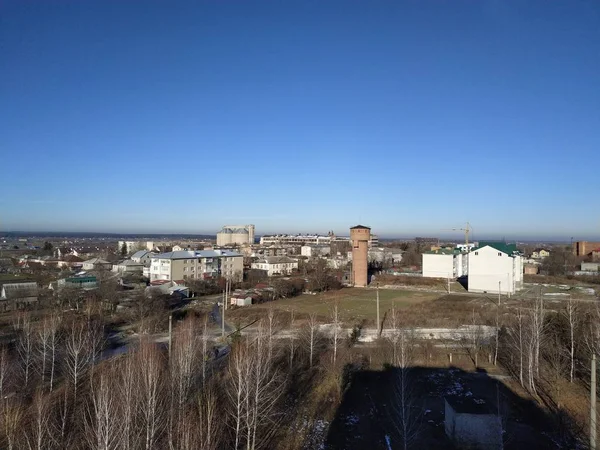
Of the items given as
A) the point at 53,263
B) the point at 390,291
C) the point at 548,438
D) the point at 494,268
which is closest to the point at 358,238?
the point at 390,291

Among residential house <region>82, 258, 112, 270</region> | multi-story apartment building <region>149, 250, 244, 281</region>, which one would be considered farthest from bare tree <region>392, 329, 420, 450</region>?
residential house <region>82, 258, 112, 270</region>

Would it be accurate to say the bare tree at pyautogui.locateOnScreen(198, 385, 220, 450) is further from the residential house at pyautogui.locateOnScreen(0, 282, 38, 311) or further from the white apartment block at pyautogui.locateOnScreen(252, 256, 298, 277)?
the white apartment block at pyautogui.locateOnScreen(252, 256, 298, 277)

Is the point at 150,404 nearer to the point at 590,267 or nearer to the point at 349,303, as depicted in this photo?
the point at 349,303

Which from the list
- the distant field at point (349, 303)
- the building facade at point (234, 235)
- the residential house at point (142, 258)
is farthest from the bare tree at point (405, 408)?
the building facade at point (234, 235)

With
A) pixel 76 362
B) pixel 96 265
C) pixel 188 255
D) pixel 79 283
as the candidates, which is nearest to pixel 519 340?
pixel 76 362

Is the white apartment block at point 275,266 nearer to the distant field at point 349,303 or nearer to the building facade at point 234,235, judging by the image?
the distant field at point 349,303

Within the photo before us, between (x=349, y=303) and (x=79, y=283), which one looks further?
(x=79, y=283)
